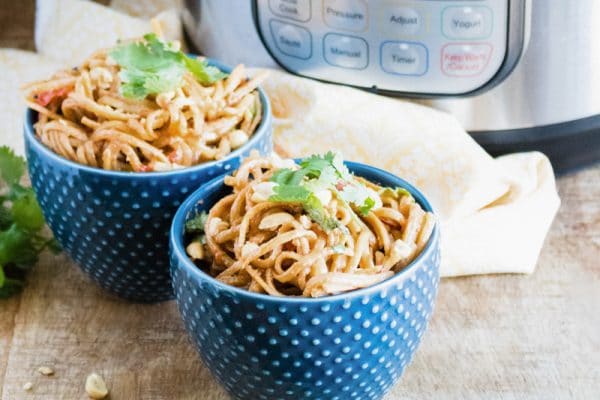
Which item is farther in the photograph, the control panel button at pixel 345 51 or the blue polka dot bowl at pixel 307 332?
the control panel button at pixel 345 51

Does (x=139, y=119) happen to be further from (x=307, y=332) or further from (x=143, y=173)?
(x=307, y=332)

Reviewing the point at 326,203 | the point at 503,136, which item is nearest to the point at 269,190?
the point at 326,203

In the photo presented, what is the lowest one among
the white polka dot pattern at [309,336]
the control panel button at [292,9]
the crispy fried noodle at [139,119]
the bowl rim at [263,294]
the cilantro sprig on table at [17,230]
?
the cilantro sprig on table at [17,230]

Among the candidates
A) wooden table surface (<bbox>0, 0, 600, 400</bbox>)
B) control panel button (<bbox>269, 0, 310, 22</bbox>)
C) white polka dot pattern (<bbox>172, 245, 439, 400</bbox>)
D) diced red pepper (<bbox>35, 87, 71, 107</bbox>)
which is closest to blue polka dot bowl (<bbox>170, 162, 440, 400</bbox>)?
white polka dot pattern (<bbox>172, 245, 439, 400</bbox>)

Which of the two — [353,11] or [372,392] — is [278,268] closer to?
[372,392]

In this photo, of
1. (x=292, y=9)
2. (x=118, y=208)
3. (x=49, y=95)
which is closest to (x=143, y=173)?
(x=118, y=208)

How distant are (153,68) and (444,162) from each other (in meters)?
0.35

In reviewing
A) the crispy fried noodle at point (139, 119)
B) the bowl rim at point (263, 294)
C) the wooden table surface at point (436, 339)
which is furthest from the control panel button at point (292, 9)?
the wooden table surface at point (436, 339)

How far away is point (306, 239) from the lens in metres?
0.84

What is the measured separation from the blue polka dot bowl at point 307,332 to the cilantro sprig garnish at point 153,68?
7.1 inches

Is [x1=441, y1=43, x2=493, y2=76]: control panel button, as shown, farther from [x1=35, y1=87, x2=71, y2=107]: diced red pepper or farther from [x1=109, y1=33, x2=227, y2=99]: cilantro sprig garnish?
[x1=35, y1=87, x2=71, y2=107]: diced red pepper

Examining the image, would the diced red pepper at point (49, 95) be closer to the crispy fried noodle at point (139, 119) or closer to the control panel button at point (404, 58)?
the crispy fried noodle at point (139, 119)

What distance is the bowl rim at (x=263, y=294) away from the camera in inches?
30.9

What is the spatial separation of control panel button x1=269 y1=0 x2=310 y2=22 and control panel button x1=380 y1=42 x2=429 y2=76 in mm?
97
